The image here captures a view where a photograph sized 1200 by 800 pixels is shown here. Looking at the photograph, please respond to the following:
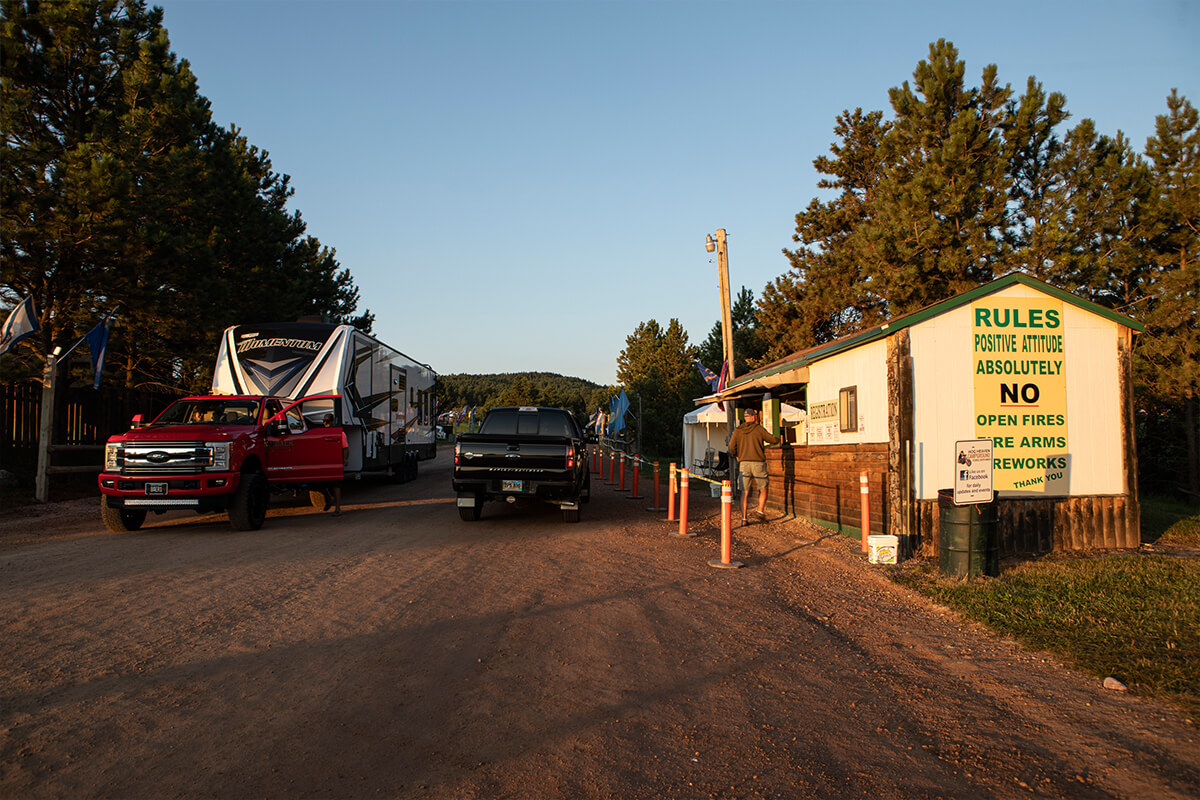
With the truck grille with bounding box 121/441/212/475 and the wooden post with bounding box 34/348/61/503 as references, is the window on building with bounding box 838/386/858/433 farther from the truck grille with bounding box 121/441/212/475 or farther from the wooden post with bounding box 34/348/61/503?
the wooden post with bounding box 34/348/61/503

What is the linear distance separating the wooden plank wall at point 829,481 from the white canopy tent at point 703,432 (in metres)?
5.29

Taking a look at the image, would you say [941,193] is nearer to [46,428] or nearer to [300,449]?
[300,449]

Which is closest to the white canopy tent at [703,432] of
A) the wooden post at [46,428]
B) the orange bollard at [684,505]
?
the orange bollard at [684,505]

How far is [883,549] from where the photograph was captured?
9.20 meters

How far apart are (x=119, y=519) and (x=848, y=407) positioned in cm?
1137

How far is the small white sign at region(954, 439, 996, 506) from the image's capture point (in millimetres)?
8234

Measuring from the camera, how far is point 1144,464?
2183 centimetres

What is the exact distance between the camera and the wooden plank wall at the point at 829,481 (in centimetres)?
1049

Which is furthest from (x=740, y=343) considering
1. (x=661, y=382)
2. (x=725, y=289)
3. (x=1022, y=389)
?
(x=1022, y=389)

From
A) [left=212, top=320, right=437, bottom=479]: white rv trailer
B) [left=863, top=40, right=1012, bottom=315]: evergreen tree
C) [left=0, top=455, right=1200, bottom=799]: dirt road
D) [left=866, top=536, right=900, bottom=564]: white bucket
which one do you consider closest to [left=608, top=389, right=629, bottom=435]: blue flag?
[left=863, top=40, right=1012, bottom=315]: evergreen tree

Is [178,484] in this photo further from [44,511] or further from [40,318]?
[40,318]

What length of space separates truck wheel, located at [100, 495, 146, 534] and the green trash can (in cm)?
1146

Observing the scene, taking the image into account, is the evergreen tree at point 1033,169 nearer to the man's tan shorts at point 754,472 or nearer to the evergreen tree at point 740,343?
the man's tan shorts at point 754,472

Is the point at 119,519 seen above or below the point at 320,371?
below
